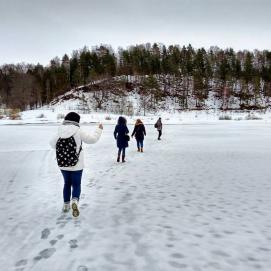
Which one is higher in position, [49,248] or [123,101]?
[123,101]

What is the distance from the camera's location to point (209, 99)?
90.7 m

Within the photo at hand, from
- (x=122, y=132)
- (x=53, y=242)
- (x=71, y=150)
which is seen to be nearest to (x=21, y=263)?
(x=53, y=242)

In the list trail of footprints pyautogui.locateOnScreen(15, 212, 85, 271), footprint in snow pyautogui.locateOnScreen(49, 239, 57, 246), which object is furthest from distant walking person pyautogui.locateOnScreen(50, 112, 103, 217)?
footprint in snow pyautogui.locateOnScreen(49, 239, 57, 246)

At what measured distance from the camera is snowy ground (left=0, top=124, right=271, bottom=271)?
445cm

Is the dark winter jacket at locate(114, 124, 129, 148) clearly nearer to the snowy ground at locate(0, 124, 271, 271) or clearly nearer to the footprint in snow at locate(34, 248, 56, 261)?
the snowy ground at locate(0, 124, 271, 271)

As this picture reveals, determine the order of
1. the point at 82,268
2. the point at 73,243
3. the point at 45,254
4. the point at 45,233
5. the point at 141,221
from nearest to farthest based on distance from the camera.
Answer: the point at 82,268
the point at 45,254
the point at 73,243
the point at 45,233
the point at 141,221

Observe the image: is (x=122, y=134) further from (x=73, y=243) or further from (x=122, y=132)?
(x=73, y=243)

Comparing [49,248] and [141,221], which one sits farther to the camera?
[141,221]

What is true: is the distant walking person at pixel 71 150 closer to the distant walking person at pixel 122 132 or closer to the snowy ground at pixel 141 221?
the snowy ground at pixel 141 221

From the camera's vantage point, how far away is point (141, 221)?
6.05 m

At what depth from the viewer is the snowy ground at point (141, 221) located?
14.6 ft

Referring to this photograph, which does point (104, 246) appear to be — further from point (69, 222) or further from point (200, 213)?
point (200, 213)

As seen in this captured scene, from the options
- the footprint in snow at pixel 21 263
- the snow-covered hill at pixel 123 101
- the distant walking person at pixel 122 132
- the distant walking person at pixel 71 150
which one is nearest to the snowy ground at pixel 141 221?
the footprint in snow at pixel 21 263

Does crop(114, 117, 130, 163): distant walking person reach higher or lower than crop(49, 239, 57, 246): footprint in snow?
higher
